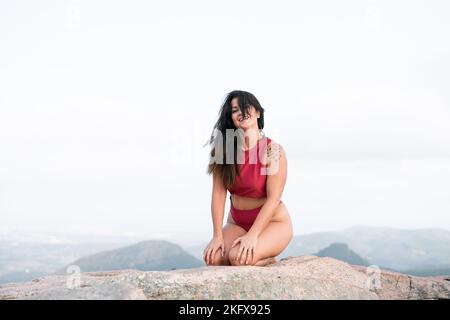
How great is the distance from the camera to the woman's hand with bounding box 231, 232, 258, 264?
20.7 ft

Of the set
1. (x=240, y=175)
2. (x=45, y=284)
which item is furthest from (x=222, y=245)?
(x=45, y=284)

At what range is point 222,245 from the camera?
678 centimetres

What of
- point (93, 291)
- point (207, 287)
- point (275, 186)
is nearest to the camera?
point (93, 291)

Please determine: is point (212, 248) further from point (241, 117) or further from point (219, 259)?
point (241, 117)

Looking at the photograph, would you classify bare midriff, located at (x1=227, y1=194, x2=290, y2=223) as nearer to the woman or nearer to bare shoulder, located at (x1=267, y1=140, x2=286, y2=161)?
the woman

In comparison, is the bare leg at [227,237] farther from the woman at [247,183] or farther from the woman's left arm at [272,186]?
the woman's left arm at [272,186]

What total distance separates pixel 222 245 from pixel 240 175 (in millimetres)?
884

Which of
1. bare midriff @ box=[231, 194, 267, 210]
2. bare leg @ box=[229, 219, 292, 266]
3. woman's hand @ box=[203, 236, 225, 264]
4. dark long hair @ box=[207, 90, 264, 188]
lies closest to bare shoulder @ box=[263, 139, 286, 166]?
dark long hair @ box=[207, 90, 264, 188]

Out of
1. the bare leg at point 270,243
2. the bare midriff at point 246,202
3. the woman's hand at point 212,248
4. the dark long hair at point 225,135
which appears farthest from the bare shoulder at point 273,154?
the woman's hand at point 212,248

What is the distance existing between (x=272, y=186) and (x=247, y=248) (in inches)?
32.6

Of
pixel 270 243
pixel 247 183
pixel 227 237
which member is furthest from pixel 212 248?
pixel 247 183

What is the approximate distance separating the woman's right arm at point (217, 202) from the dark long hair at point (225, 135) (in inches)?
2.6

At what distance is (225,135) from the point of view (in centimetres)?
695
